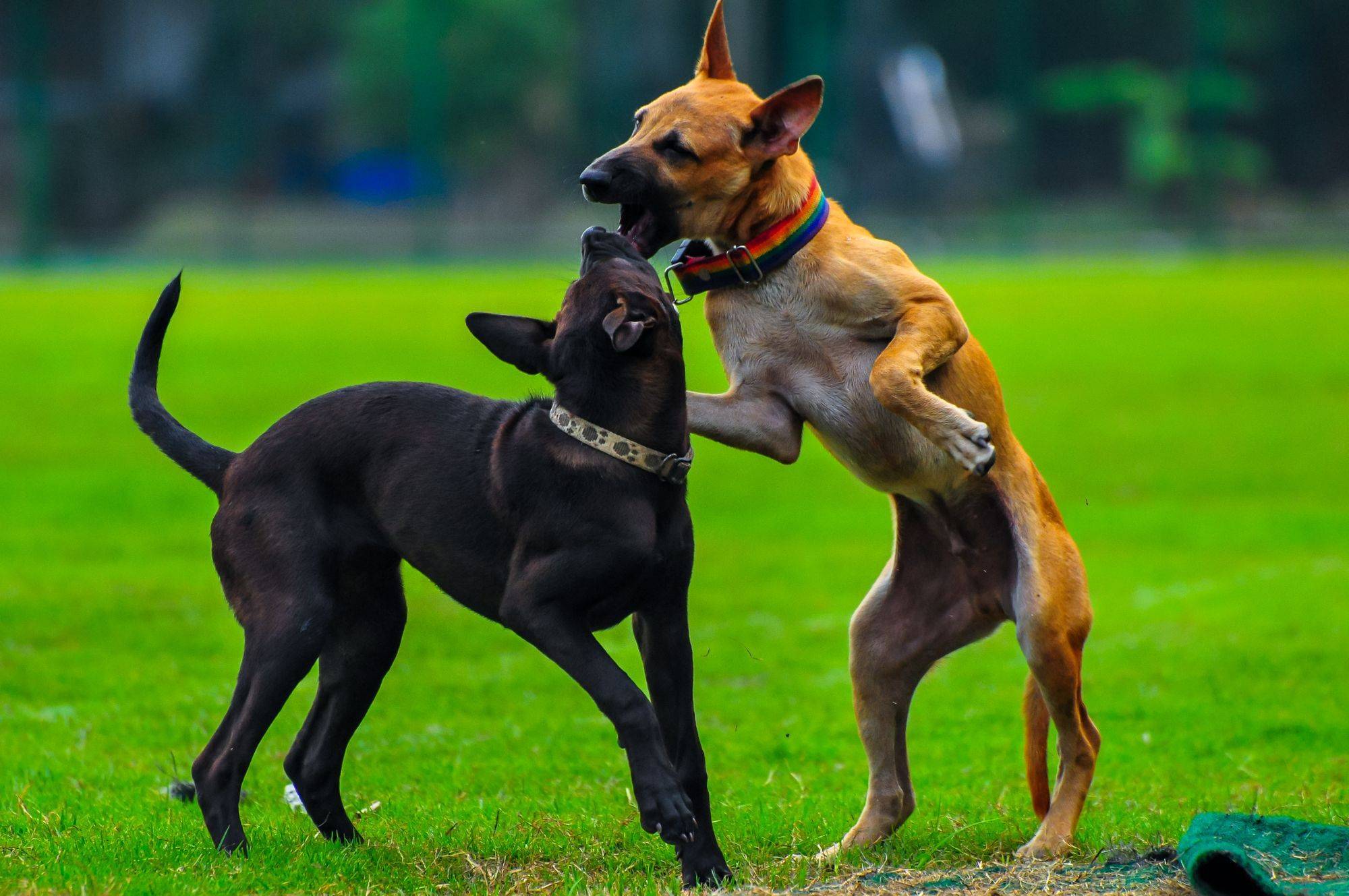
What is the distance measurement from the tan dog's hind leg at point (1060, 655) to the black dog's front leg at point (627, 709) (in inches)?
44.0

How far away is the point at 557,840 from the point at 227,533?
3.95 ft

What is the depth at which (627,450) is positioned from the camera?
3887 millimetres

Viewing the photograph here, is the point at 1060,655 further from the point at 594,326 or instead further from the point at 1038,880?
the point at 594,326

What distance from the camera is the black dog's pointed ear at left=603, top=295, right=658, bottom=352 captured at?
379 centimetres

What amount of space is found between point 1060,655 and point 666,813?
1280mm

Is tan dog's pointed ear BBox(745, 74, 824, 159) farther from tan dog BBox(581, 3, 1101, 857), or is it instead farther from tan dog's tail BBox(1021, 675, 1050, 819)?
tan dog's tail BBox(1021, 675, 1050, 819)

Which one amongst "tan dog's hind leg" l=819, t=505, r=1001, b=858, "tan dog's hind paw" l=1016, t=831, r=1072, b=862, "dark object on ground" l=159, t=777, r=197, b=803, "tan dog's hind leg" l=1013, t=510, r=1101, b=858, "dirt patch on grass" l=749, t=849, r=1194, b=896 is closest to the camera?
"dirt patch on grass" l=749, t=849, r=1194, b=896

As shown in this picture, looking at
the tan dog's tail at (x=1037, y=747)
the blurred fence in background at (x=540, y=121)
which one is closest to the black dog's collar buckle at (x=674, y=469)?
the tan dog's tail at (x=1037, y=747)

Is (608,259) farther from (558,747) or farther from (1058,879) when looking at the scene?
(558,747)

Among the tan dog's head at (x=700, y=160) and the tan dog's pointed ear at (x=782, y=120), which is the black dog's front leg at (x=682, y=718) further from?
the tan dog's pointed ear at (x=782, y=120)

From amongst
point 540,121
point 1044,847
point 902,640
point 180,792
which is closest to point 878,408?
point 902,640

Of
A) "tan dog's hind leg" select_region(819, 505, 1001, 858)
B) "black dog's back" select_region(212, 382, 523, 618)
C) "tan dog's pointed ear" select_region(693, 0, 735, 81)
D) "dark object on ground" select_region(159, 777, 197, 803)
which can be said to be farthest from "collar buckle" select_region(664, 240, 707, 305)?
"dark object on ground" select_region(159, 777, 197, 803)

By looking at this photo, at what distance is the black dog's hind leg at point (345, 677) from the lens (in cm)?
436

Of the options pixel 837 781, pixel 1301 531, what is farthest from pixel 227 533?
pixel 1301 531
